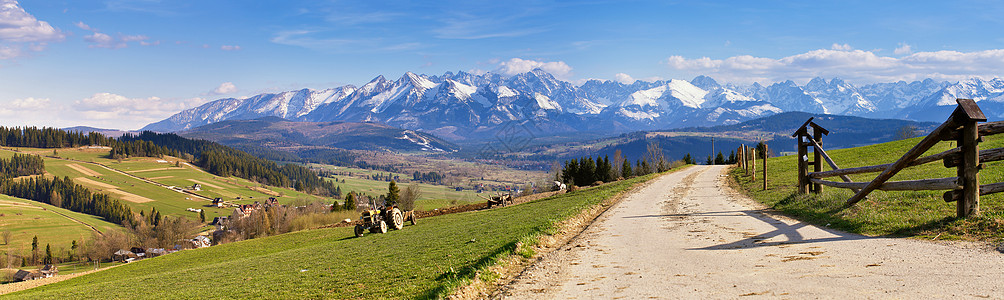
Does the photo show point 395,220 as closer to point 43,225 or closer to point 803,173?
point 803,173

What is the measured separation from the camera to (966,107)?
35.0 feet

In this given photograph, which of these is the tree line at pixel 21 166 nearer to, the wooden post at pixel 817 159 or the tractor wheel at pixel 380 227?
the tractor wheel at pixel 380 227

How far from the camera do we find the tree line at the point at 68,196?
465ft

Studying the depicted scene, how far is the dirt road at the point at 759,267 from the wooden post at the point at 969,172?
2019mm

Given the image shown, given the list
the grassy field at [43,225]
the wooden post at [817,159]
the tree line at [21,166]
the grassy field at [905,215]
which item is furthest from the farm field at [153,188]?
the grassy field at [905,215]

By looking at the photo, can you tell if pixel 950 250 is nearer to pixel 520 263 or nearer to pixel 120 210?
pixel 520 263

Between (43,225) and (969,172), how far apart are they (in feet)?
547

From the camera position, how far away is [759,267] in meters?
8.40

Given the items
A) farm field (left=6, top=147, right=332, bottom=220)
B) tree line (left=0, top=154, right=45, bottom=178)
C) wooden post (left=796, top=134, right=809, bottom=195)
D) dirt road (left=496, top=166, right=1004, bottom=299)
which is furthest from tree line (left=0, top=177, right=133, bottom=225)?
dirt road (left=496, top=166, right=1004, bottom=299)

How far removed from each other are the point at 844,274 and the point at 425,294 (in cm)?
663

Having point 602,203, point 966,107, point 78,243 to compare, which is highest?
point 966,107

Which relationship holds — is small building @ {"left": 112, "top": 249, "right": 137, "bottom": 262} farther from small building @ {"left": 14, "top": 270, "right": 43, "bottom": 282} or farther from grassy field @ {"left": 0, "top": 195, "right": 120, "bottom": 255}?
small building @ {"left": 14, "top": 270, "right": 43, "bottom": 282}

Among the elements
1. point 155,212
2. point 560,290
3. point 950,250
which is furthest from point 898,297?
point 155,212

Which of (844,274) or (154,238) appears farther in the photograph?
(154,238)
